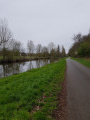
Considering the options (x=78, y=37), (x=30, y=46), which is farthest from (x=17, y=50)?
(x=78, y=37)

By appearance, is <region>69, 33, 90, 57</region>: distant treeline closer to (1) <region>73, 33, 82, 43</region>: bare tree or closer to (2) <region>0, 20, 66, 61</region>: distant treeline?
(1) <region>73, 33, 82, 43</region>: bare tree

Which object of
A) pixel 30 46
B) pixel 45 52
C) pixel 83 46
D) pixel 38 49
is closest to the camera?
pixel 83 46

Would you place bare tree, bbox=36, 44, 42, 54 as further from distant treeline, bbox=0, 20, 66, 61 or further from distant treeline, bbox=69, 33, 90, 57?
distant treeline, bbox=69, 33, 90, 57

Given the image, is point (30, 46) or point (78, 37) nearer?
point (78, 37)

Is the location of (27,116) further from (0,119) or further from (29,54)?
(29,54)

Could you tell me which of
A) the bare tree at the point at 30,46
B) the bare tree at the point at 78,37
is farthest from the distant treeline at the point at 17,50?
the bare tree at the point at 78,37

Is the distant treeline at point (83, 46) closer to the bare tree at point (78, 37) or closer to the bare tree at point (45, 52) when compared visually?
the bare tree at point (78, 37)

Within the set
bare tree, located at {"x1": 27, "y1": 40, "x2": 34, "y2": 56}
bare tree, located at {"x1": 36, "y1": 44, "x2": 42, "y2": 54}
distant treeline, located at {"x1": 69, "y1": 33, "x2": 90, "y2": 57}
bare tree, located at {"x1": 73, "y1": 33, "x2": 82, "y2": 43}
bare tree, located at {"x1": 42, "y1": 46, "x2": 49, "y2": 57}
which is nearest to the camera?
distant treeline, located at {"x1": 69, "y1": 33, "x2": 90, "y2": 57}

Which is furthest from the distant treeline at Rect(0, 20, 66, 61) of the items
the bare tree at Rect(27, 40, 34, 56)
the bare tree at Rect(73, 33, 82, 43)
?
the bare tree at Rect(73, 33, 82, 43)

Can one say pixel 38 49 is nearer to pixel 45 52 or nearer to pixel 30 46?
pixel 45 52

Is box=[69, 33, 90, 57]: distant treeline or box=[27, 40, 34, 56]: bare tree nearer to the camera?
box=[69, 33, 90, 57]: distant treeline

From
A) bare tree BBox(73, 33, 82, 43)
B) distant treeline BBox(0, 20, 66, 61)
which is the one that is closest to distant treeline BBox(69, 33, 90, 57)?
bare tree BBox(73, 33, 82, 43)

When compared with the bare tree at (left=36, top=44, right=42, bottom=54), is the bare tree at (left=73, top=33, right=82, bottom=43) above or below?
above

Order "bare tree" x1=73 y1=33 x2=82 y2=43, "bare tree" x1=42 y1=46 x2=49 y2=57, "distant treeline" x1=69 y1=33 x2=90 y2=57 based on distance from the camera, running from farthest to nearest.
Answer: "bare tree" x1=42 y1=46 x2=49 y2=57 → "bare tree" x1=73 y1=33 x2=82 y2=43 → "distant treeline" x1=69 y1=33 x2=90 y2=57
